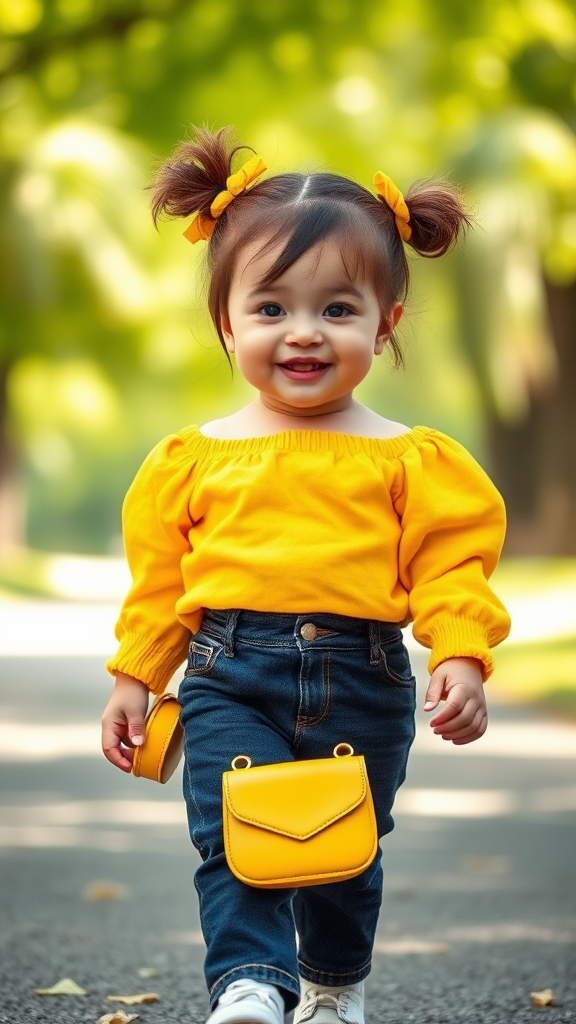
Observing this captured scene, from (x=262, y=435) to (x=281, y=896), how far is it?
85 cm

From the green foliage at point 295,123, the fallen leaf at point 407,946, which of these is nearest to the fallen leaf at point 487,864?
the fallen leaf at point 407,946

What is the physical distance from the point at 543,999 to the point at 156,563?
1.37 metres

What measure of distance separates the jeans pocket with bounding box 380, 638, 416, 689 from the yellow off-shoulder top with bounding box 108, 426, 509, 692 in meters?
0.05

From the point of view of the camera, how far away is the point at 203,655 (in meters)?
2.95

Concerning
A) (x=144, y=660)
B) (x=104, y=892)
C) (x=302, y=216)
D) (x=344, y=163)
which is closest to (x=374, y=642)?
(x=144, y=660)

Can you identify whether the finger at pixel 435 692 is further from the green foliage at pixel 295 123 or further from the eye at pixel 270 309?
the green foliage at pixel 295 123

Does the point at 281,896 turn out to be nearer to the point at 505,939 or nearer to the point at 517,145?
the point at 505,939

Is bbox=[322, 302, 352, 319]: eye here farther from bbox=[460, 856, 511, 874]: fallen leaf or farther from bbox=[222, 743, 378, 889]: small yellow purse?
bbox=[460, 856, 511, 874]: fallen leaf

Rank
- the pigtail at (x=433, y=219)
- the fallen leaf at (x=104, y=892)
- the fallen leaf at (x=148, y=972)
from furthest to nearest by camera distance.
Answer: the fallen leaf at (x=104, y=892), the fallen leaf at (x=148, y=972), the pigtail at (x=433, y=219)

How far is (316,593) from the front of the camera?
287cm

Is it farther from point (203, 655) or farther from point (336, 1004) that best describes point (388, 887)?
point (203, 655)

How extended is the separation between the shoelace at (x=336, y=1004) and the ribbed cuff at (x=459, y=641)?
0.72m

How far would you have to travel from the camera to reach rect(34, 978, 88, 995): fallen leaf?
360 centimetres

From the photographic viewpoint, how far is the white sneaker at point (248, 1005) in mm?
2543
